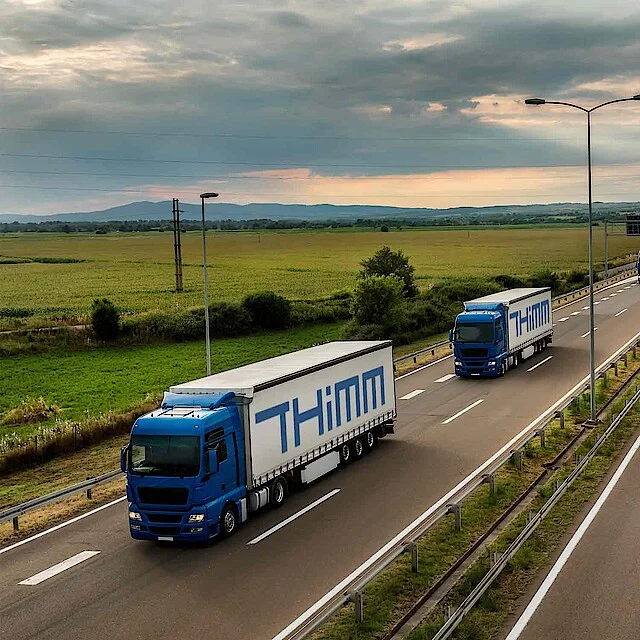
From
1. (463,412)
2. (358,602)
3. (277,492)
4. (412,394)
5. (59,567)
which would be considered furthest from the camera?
(412,394)

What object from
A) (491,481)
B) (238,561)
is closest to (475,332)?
(491,481)

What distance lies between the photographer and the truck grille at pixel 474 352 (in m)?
39.8

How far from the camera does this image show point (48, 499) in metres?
21.7

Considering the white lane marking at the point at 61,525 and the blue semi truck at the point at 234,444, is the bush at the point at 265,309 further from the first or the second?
the white lane marking at the point at 61,525

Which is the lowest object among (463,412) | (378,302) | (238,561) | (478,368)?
(238,561)

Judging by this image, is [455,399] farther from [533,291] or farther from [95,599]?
[95,599]

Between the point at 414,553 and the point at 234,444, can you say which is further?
the point at 234,444

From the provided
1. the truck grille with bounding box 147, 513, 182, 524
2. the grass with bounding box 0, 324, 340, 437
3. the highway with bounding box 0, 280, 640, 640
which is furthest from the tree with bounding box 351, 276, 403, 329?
the truck grille with bounding box 147, 513, 182, 524

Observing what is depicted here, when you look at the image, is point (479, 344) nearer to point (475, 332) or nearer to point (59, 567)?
point (475, 332)

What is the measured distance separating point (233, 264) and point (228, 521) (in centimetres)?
10395

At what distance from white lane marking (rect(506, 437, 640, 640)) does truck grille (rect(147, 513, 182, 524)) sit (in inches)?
289

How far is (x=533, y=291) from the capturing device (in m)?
46.4

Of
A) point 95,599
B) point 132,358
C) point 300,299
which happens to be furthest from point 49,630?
point 300,299

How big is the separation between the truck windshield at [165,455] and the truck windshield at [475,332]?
2328 centimetres
